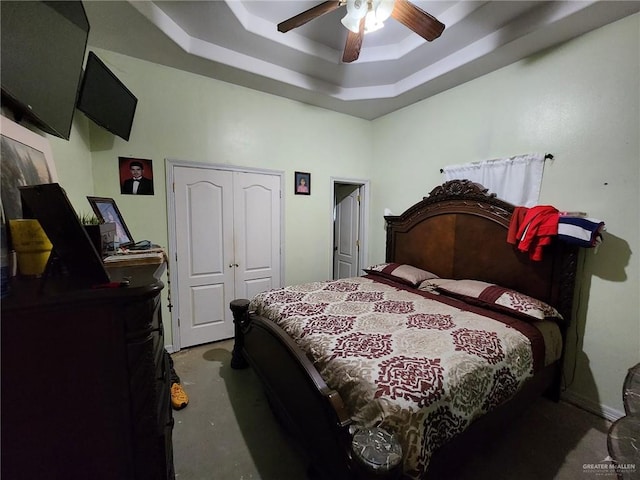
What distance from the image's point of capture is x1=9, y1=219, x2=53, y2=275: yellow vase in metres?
0.84

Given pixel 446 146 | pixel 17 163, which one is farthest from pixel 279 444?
pixel 446 146

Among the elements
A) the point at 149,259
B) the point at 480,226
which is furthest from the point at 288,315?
the point at 480,226

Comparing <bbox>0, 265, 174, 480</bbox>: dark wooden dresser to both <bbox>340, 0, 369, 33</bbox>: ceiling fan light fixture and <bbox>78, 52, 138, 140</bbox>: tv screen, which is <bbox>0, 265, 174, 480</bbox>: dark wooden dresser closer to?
<bbox>78, 52, 138, 140</bbox>: tv screen

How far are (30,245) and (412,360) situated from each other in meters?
1.59

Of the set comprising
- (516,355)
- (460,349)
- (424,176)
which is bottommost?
(516,355)

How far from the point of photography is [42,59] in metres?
1.04

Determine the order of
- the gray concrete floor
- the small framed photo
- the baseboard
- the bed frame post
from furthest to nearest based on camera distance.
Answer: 1. the small framed photo
2. the bed frame post
3. the baseboard
4. the gray concrete floor

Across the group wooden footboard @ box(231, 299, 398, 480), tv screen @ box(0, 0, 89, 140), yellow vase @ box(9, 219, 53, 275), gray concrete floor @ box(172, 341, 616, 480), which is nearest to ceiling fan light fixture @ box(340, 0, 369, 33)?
tv screen @ box(0, 0, 89, 140)

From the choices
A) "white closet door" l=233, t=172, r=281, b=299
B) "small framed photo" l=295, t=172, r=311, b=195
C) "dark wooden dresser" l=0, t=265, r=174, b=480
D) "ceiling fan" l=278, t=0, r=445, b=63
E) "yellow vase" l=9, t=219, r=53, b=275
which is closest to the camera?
"dark wooden dresser" l=0, t=265, r=174, b=480

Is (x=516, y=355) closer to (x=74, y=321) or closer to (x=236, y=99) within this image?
(x=74, y=321)

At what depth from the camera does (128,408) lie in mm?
794

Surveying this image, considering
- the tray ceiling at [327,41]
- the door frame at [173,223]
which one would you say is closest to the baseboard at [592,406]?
the tray ceiling at [327,41]

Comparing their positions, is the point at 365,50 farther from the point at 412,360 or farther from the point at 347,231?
the point at 412,360

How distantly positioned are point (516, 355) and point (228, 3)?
125 inches
